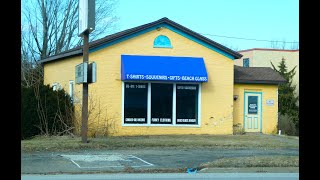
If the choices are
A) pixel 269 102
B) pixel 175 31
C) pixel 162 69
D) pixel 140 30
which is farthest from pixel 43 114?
pixel 269 102

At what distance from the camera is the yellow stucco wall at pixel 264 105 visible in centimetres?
2430

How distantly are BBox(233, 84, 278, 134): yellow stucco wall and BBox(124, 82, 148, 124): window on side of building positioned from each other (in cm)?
523

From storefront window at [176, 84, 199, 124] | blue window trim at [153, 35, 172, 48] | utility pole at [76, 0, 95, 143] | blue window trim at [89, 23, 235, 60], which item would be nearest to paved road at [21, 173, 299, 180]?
utility pole at [76, 0, 95, 143]

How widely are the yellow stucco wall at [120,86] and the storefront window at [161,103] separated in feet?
1.36

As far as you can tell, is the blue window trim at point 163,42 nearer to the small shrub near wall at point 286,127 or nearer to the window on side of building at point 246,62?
the small shrub near wall at point 286,127

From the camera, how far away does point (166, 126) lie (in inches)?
867

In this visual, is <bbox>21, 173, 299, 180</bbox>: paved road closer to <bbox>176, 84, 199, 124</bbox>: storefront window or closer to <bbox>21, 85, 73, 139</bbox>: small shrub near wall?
<bbox>21, 85, 73, 139</bbox>: small shrub near wall

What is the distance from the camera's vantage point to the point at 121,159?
550 inches

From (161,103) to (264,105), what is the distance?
5980 mm

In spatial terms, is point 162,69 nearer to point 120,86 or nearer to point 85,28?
point 120,86

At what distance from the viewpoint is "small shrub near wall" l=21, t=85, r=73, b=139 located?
20.5m
